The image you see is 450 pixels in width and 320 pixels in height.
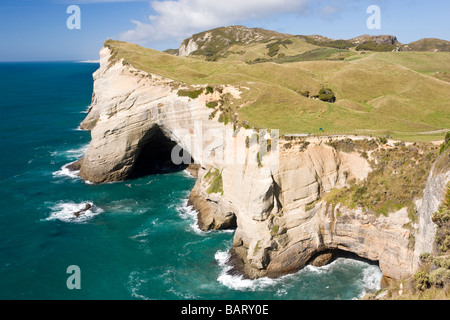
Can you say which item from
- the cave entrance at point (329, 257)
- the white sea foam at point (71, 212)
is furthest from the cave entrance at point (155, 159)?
the cave entrance at point (329, 257)

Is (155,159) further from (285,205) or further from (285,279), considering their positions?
(285,279)

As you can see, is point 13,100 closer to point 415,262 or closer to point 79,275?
point 79,275

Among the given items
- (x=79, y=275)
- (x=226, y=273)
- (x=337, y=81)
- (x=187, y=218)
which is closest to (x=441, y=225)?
(x=226, y=273)

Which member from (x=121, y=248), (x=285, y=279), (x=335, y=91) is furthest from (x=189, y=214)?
(x=335, y=91)

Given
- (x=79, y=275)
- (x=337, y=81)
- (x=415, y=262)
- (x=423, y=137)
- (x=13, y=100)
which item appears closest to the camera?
(x=415, y=262)

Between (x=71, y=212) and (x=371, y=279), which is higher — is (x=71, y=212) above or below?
above
